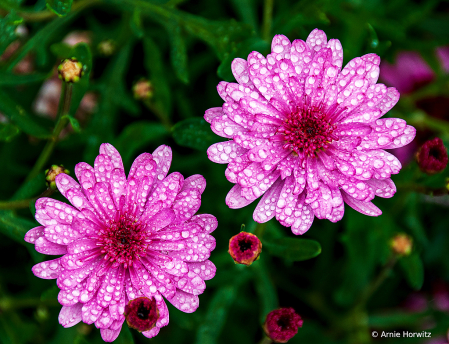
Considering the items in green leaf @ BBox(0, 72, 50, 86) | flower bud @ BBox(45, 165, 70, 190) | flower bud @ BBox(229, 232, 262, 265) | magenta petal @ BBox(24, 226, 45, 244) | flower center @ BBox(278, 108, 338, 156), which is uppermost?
green leaf @ BBox(0, 72, 50, 86)

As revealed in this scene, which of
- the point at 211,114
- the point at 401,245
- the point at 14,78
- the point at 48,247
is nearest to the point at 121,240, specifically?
the point at 48,247

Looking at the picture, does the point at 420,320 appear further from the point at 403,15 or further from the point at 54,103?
the point at 54,103

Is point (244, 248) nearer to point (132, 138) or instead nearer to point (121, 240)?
point (121, 240)

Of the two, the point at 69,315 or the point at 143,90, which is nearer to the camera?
the point at 69,315

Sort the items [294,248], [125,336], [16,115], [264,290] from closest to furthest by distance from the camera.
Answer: [125,336] < [294,248] < [16,115] < [264,290]

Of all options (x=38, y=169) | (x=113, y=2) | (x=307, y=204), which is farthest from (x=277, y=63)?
(x=38, y=169)

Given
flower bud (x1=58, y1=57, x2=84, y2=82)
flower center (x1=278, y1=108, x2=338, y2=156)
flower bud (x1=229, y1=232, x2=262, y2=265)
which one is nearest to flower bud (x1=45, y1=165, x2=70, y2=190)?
flower bud (x1=58, y1=57, x2=84, y2=82)

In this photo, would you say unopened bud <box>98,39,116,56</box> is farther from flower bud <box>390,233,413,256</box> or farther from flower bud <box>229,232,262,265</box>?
flower bud <box>390,233,413,256</box>
